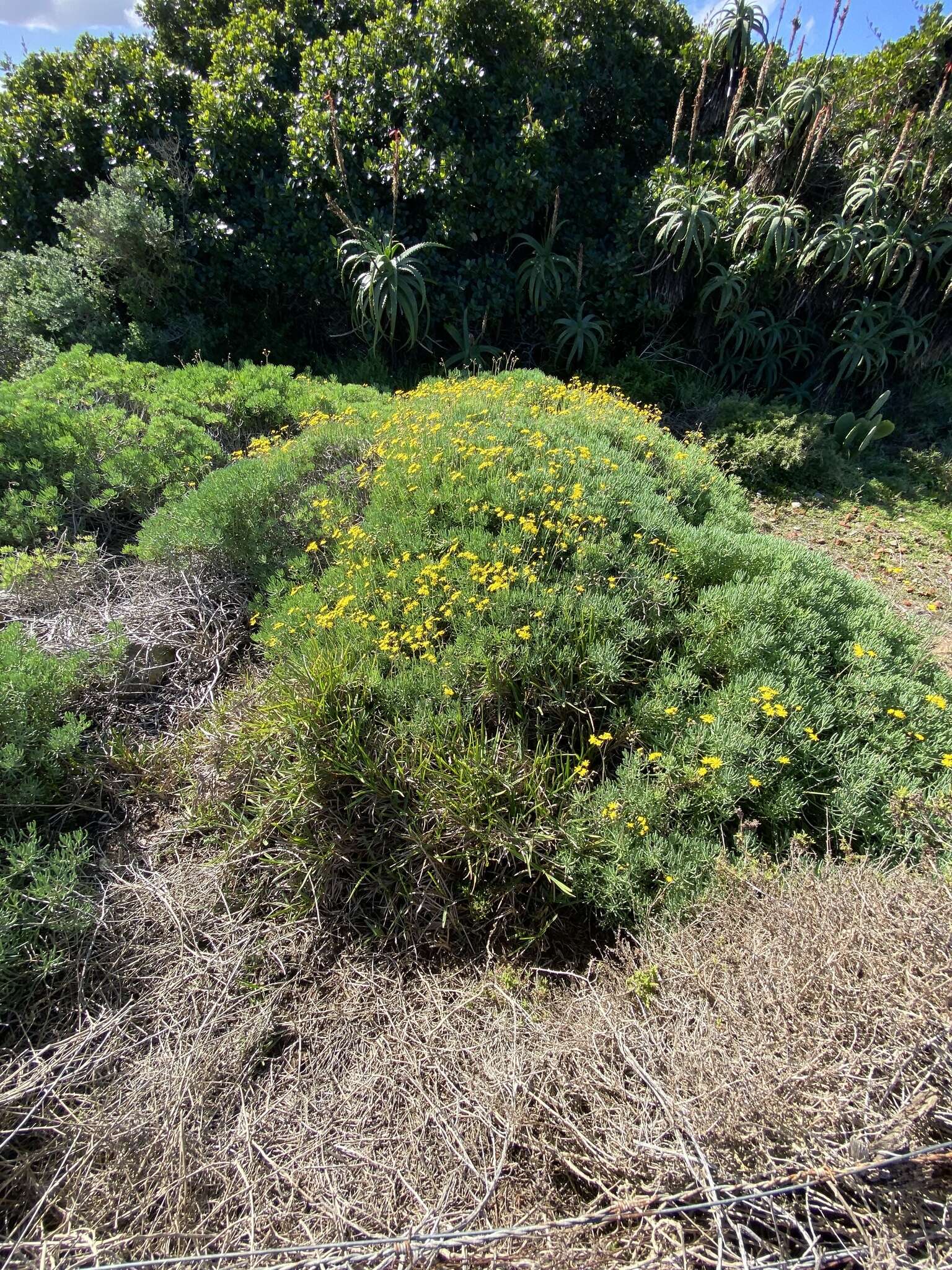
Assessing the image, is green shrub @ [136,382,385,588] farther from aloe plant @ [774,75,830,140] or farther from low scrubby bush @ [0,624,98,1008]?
aloe plant @ [774,75,830,140]

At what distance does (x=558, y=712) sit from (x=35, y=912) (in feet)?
6.27

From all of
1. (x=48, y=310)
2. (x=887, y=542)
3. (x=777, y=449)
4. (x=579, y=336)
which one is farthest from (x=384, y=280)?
(x=887, y=542)

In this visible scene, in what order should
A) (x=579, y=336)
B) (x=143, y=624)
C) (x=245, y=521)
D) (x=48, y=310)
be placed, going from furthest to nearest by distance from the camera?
(x=579, y=336) < (x=48, y=310) < (x=245, y=521) < (x=143, y=624)

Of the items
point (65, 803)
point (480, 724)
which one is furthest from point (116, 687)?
point (480, 724)

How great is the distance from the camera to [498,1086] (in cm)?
175

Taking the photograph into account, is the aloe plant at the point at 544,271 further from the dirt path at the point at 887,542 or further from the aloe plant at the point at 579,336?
the dirt path at the point at 887,542

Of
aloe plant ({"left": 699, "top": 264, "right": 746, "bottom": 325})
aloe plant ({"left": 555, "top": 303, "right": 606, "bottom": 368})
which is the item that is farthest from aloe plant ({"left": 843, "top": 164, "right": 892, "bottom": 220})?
aloe plant ({"left": 555, "top": 303, "right": 606, "bottom": 368})

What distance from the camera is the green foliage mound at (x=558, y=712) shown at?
2.28m

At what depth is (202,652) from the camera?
329 centimetres

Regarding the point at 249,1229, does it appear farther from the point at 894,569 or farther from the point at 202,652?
the point at 894,569

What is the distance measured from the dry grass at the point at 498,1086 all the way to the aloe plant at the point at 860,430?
15.9 ft

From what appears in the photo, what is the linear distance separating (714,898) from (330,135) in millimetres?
6483

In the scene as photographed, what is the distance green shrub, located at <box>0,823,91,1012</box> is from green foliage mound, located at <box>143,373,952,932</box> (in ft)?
1.72

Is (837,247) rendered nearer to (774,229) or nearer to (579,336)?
(774,229)
